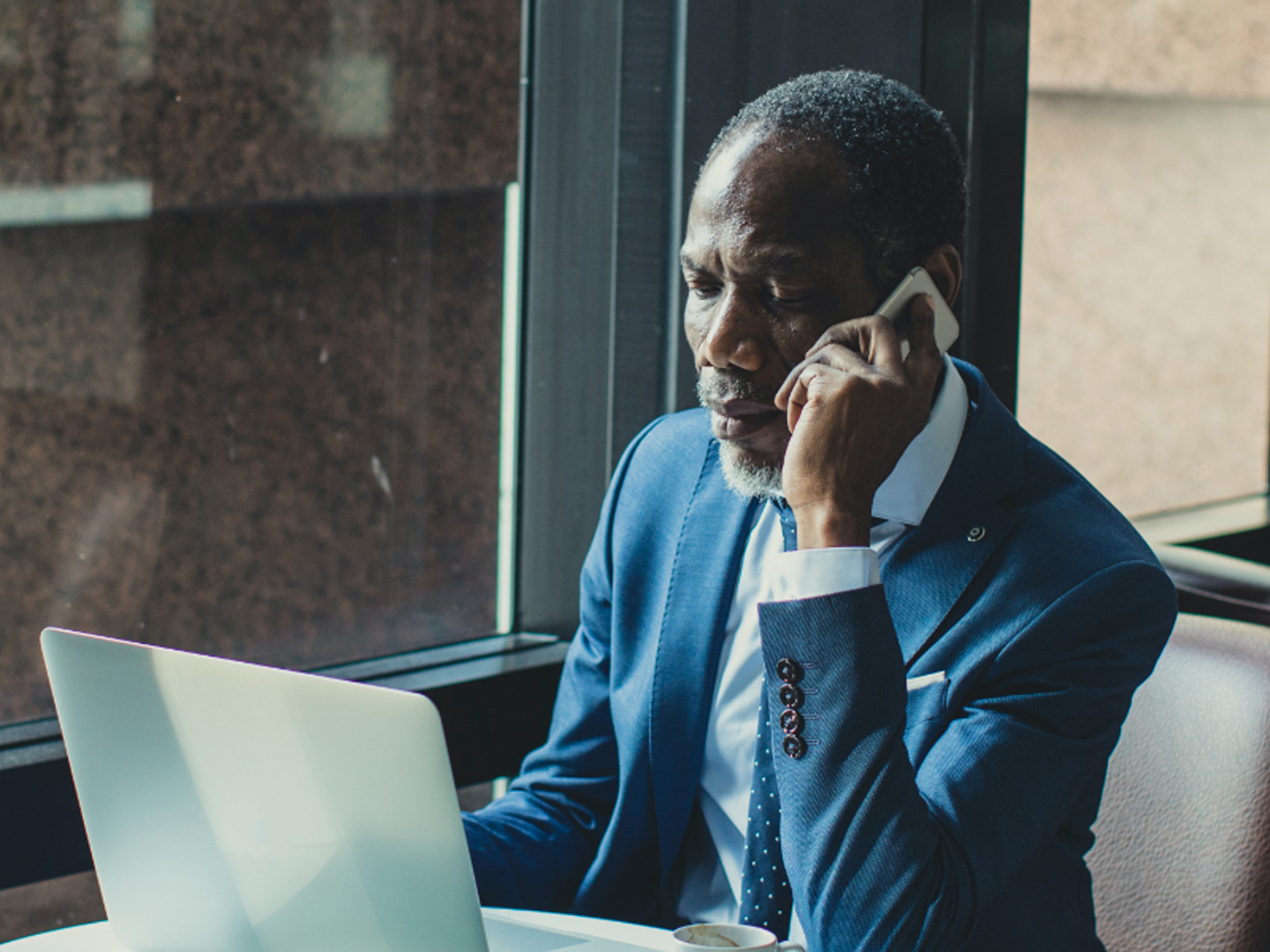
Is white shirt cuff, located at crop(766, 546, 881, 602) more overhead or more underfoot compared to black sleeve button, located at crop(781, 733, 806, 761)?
more overhead

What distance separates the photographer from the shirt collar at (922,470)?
4.36 feet

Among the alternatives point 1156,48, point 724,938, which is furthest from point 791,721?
point 1156,48

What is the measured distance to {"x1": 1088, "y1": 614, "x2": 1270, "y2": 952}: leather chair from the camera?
4.50 ft

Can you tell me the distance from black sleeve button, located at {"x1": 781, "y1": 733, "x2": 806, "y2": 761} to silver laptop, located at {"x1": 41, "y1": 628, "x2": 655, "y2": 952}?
37 cm

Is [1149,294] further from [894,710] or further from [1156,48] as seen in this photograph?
[894,710]

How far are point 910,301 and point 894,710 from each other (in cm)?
46

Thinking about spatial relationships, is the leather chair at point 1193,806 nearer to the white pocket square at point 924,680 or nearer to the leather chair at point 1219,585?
the white pocket square at point 924,680

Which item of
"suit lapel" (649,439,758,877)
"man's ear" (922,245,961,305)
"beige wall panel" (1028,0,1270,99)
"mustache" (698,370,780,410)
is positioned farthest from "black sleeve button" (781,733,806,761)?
"beige wall panel" (1028,0,1270,99)

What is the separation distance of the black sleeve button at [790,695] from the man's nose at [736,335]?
1.16ft

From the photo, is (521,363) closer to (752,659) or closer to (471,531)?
(471,531)

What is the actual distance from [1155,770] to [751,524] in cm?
55

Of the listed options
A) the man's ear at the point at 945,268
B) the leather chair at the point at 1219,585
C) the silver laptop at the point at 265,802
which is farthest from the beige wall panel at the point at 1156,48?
the silver laptop at the point at 265,802

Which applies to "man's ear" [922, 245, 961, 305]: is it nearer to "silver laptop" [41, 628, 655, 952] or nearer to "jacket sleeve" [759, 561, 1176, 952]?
"jacket sleeve" [759, 561, 1176, 952]

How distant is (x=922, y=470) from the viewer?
133 cm
